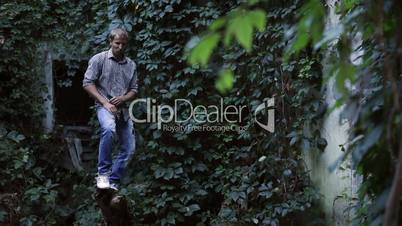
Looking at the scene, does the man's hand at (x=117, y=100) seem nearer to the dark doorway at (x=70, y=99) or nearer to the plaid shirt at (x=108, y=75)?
the plaid shirt at (x=108, y=75)

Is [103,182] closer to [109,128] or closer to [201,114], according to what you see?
[109,128]

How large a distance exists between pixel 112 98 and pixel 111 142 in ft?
1.32

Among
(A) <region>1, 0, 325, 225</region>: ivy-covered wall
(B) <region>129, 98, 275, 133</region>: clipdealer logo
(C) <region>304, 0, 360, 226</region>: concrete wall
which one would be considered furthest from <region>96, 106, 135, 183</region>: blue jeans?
(C) <region>304, 0, 360, 226</region>: concrete wall

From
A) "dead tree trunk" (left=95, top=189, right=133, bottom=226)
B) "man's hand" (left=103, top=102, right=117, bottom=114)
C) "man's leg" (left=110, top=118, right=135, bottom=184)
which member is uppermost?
"man's hand" (left=103, top=102, right=117, bottom=114)

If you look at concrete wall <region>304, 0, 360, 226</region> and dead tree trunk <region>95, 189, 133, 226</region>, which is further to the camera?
concrete wall <region>304, 0, 360, 226</region>

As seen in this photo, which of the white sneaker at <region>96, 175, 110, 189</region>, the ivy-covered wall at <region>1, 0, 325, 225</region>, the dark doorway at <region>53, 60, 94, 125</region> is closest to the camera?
the white sneaker at <region>96, 175, 110, 189</region>

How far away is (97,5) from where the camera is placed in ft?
23.9

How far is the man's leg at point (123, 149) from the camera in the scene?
4758 mm

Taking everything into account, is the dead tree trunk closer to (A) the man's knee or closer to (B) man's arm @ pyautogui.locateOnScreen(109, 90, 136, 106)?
(A) the man's knee

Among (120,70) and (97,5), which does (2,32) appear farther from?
(120,70)

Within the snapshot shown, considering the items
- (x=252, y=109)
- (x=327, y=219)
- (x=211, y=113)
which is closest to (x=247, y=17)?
(x=327, y=219)

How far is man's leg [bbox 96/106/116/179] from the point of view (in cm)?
461

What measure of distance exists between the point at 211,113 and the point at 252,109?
0.68 m

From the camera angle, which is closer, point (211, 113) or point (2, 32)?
point (211, 113)
